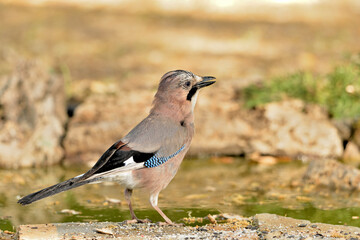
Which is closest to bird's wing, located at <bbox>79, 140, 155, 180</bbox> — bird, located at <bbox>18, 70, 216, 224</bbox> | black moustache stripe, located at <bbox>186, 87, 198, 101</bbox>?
bird, located at <bbox>18, 70, 216, 224</bbox>

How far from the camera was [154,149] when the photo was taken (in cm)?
425

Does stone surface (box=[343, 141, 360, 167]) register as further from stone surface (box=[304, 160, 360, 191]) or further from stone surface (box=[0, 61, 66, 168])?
stone surface (box=[0, 61, 66, 168])

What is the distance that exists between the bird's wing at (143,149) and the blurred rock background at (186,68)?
320 centimetres

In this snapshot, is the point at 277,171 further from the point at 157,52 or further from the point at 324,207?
the point at 157,52

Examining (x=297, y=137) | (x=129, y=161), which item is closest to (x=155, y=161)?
(x=129, y=161)

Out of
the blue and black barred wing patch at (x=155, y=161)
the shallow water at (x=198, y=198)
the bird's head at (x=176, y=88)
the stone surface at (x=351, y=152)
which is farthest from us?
the stone surface at (x=351, y=152)

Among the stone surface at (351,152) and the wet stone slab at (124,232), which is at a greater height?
the stone surface at (351,152)

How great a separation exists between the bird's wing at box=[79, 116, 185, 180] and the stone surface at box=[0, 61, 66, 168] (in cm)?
318

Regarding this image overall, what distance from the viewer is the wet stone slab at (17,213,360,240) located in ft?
13.3

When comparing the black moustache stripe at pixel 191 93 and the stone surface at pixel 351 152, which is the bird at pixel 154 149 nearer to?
the black moustache stripe at pixel 191 93

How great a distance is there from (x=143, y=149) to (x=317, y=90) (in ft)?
14.4

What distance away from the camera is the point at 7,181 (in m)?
6.38

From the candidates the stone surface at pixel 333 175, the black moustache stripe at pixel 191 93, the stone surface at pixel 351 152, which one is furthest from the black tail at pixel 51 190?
the stone surface at pixel 351 152

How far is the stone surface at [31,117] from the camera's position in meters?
7.17
